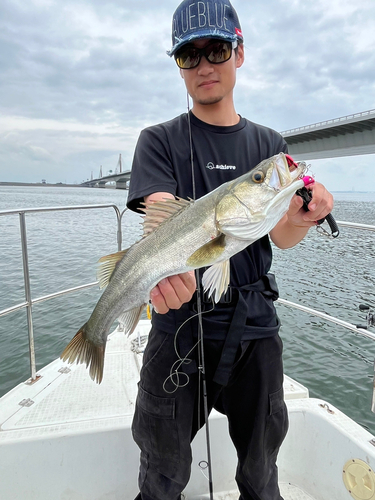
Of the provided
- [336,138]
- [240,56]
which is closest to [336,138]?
[336,138]

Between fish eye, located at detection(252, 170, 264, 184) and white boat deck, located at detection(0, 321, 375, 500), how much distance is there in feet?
6.84

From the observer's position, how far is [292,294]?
10570 mm

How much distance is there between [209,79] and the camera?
6.90 feet

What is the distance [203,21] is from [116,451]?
3.15 metres

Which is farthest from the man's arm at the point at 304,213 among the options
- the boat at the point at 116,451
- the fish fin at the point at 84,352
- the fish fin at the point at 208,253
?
the boat at the point at 116,451

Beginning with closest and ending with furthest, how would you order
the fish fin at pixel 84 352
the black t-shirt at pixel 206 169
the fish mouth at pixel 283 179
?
the fish mouth at pixel 283 179 → the black t-shirt at pixel 206 169 → the fish fin at pixel 84 352

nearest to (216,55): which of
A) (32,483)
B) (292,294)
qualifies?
(32,483)

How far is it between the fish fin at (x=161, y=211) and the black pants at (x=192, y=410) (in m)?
0.67

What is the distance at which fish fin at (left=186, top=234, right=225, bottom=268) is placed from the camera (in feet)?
5.92

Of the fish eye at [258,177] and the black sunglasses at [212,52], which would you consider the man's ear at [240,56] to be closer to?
the black sunglasses at [212,52]

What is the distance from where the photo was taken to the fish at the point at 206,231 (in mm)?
1790

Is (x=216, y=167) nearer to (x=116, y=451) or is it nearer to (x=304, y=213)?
(x=304, y=213)

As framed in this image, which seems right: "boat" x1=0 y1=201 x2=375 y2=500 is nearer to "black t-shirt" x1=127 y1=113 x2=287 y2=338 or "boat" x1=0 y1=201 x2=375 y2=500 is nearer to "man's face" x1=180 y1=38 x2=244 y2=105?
"black t-shirt" x1=127 y1=113 x2=287 y2=338

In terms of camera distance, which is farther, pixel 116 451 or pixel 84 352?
pixel 116 451
